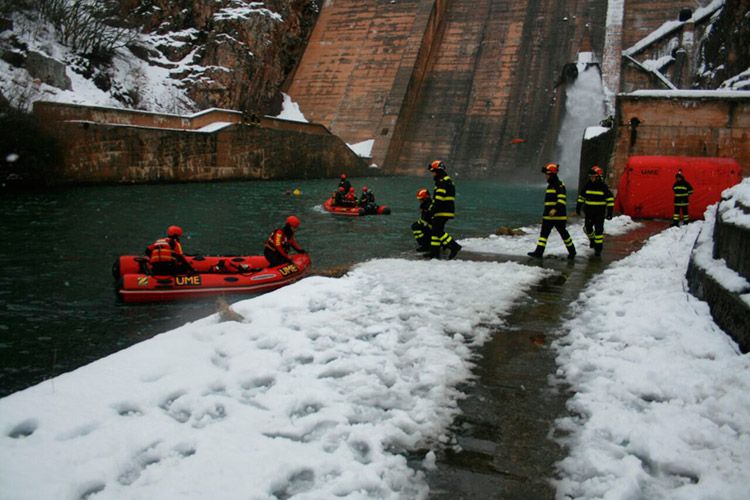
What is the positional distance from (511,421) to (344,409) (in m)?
1.01

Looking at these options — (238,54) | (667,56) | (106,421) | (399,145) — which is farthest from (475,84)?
(106,421)

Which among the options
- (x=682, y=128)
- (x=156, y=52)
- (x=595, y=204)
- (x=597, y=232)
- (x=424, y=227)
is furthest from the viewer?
(x=156, y=52)

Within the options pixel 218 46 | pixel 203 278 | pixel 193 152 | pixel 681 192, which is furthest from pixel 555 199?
A: pixel 218 46

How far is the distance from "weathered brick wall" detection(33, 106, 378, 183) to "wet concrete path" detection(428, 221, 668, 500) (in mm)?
20316

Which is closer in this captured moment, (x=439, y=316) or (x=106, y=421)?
(x=106, y=421)

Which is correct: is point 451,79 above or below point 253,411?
above

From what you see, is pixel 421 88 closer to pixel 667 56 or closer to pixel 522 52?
pixel 522 52

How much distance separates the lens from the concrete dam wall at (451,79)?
123 ft

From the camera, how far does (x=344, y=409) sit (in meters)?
3.43

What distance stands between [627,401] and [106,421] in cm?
306

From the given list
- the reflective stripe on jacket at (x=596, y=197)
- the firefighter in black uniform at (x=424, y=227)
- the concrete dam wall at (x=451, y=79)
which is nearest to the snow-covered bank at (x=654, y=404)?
the reflective stripe on jacket at (x=596, y=197)

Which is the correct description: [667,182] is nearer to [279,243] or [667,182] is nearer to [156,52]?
[279,243]

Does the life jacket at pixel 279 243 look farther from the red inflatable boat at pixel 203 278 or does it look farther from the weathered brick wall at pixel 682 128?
the weathered brick wall at pixel 682 128

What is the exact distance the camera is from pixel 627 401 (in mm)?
3521
